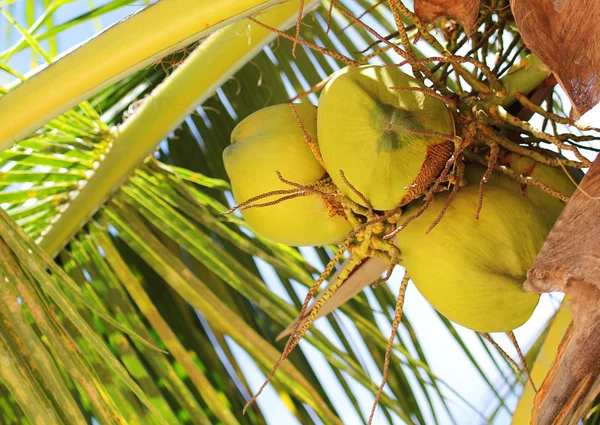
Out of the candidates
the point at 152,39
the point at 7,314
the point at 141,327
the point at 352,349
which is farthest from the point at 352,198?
the point at 352,349

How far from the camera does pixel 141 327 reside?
4.19ft

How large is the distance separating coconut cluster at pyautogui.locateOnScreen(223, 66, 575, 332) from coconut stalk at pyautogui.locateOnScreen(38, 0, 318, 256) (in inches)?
17.5

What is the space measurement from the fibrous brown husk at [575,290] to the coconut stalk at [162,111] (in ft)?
2.16

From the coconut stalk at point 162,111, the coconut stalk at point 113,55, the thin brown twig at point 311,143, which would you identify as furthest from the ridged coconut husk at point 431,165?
the coconut stalk at point 162,111

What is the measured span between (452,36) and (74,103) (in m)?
0.50

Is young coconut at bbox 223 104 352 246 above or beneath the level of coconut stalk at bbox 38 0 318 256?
beneath

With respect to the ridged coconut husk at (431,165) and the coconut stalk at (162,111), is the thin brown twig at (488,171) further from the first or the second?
the coconut stalk at (162,111)

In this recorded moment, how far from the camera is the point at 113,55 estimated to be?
0.87 m

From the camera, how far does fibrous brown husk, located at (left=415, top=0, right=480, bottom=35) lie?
0.83 metres

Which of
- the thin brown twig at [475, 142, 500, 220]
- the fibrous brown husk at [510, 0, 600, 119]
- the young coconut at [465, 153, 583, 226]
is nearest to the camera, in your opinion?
the fibrous brown husk at [510, 0, 600, 119]

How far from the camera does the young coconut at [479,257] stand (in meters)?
0.80

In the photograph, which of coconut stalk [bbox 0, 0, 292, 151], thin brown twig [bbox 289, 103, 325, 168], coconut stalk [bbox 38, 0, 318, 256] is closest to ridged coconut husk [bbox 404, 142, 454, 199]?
thin brown twig [bbox 289, 103, 325, 168]

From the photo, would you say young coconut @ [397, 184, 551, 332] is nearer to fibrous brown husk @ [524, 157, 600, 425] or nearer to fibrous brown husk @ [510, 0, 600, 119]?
fibrous brown husk @ [524, 157, 600, 425]

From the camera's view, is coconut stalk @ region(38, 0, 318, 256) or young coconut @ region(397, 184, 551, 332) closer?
young coconut @ region(397, 184, 551, 332)
